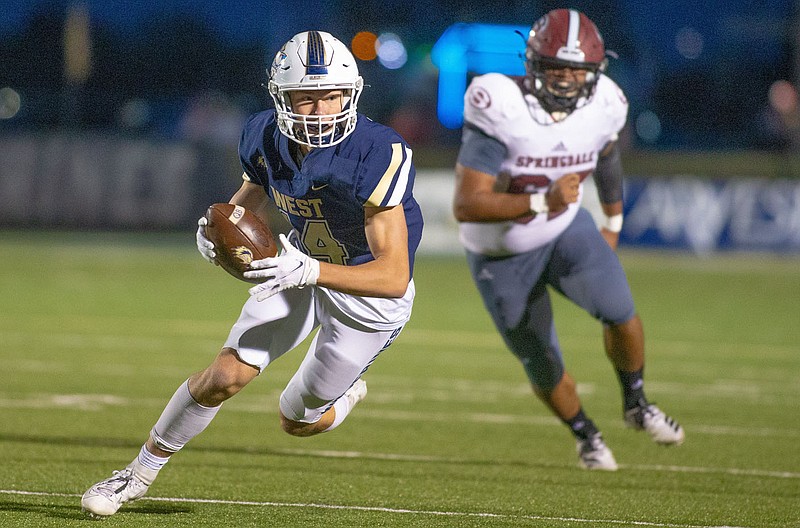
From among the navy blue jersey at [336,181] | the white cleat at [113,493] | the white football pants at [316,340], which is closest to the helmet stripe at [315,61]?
the navy blue jersey at [336,181]

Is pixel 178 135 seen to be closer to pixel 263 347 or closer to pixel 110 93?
pixel 110 93

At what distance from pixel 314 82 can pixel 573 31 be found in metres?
1.48

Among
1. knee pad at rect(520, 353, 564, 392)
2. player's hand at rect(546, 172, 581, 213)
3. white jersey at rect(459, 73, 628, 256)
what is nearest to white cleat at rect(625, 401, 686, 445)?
knee pad at rect(520, 353, 564, 392)

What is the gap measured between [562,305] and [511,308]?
20.5 feet

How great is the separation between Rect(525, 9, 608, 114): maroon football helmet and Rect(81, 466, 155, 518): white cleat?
88.3 inches

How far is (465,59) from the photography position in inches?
870

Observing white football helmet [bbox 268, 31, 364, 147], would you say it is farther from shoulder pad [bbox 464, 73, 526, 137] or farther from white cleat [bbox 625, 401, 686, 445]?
white cleat [bbox 625, 401, 686, 445]

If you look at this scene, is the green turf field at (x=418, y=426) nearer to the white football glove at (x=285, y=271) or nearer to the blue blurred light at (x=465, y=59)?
the white football glove at (x=285, y=271)

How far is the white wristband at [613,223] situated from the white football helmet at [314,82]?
74.6 inches

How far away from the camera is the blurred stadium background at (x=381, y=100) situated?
15180mm

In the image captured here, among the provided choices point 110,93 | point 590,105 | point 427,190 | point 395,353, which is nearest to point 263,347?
point 590,105

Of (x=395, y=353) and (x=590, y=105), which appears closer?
(x=590, y=105)

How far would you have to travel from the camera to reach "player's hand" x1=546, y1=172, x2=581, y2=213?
17.4 feet

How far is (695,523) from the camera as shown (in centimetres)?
451
